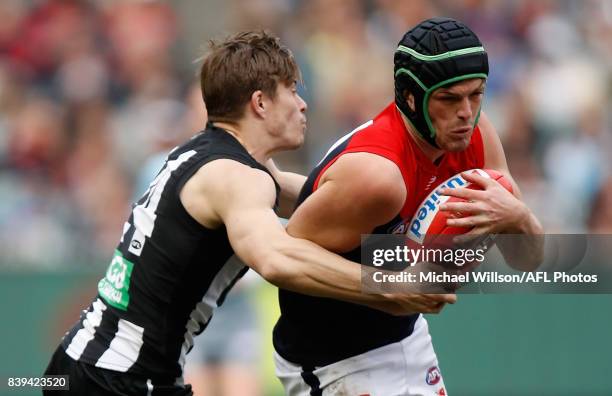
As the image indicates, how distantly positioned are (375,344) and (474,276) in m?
0.58

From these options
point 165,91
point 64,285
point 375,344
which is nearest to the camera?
point 375,344

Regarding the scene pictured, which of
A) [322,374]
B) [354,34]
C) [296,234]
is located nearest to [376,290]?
[296,234]

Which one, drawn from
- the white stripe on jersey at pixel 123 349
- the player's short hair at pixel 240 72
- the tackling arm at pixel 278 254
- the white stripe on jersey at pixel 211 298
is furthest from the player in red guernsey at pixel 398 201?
the white stripe on jersey at pixel 123 349

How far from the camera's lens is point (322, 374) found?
4871mm

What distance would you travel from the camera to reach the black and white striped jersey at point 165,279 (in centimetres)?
465

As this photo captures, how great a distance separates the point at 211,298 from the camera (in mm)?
4789

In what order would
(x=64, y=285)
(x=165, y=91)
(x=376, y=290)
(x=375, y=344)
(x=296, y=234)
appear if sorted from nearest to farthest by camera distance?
(x=376, y=290) → (x=296, y=234) → (x=375, y=344) → (x=64, y=285) → (x=165, y=91)

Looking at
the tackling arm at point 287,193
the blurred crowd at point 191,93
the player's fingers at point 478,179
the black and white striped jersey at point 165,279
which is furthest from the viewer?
the blurred crowd at point 191,93

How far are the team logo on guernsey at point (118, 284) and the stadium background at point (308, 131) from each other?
3.17m

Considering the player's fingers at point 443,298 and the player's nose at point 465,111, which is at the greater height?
the player's nose at point 465,111

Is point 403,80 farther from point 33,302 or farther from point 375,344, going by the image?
point 33,302

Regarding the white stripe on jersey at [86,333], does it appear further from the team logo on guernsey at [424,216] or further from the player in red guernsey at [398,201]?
the team logo on guernsey at [424,216]

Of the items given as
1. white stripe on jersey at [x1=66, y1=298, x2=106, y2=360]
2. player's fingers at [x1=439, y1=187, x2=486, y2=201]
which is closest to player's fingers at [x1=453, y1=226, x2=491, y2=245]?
player's fingers at [x1=439, y1=187, x2=486, y2=201]

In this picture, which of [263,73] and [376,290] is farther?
[263,73]
